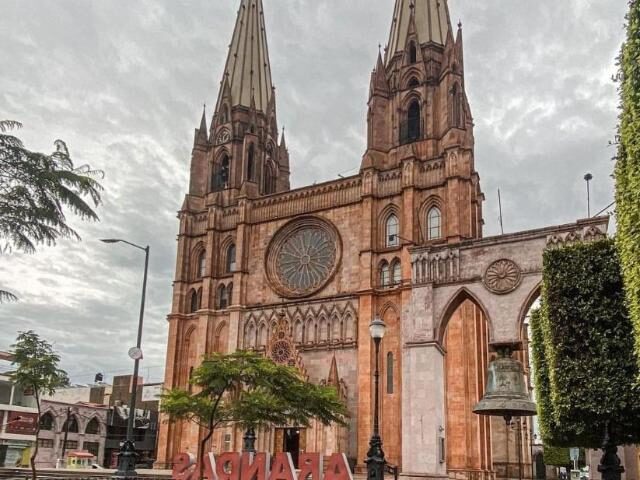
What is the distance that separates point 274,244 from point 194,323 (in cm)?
892

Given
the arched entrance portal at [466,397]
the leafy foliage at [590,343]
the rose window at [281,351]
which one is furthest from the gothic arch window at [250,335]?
the leafy foliage at [590,343]

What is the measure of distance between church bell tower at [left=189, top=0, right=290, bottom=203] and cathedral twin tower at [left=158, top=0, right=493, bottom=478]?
0.54 ft

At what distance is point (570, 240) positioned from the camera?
2606 cm

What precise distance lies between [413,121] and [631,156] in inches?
1495

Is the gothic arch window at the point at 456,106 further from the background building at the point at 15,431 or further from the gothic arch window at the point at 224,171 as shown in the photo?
the background building at the point at 15,431

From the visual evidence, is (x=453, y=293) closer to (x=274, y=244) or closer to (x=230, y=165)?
(x=274, y=244)

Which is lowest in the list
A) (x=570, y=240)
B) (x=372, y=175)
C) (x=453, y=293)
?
(x=453, y=293)

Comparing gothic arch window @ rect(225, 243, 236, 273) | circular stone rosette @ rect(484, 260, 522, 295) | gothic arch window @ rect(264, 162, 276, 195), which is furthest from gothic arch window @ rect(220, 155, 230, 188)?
circular stone rosette @ rect(484, 260, 522, 295)

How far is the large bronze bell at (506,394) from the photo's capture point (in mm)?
16688

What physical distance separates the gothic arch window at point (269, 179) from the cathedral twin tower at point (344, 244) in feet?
0.66

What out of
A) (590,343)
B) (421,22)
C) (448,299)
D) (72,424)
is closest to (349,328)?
(448,299)

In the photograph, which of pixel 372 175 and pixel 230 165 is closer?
pixel 372 175

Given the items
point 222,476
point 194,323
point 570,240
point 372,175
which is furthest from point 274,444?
point 570,240

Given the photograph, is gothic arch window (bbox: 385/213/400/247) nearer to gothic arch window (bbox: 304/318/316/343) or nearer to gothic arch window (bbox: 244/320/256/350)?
gothic arch window (bbox: 304/318/316/343)
